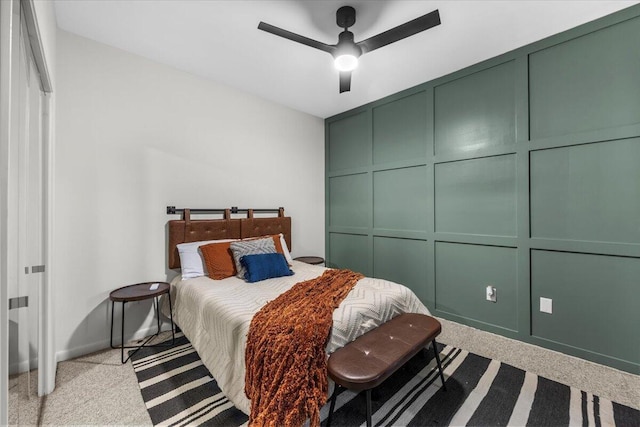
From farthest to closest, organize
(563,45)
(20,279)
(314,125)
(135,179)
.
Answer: (314,125) < (135,179) < (563,45) < (20,279)

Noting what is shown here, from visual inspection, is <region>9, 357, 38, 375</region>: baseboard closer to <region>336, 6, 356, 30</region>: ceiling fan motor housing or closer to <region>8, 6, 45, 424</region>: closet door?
<region>8, 6, 45, 424</region>: closet door

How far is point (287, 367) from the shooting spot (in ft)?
4.82

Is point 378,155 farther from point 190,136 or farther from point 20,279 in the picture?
point 20,279

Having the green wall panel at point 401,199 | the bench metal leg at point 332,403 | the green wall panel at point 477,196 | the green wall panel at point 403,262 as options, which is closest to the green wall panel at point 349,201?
the green wall panel at point 401,199

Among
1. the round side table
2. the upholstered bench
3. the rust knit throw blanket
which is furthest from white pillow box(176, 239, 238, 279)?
the upholstered bench

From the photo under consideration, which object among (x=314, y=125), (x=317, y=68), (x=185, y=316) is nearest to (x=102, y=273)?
(x=185, y=316)

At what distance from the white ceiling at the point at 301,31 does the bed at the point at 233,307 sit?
5.23 ft

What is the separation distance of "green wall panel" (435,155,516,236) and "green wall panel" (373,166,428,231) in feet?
0.62

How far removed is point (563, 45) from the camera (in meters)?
2.36

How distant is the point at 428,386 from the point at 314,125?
11.9ft

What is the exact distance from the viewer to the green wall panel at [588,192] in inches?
82.4

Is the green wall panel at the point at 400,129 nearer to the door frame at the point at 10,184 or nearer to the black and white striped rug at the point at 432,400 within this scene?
the black and white striped rug at the point at 432,400

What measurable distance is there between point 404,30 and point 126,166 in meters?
2.64

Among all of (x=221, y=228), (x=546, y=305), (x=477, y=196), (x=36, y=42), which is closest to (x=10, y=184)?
Result: (x=36, y=42)
